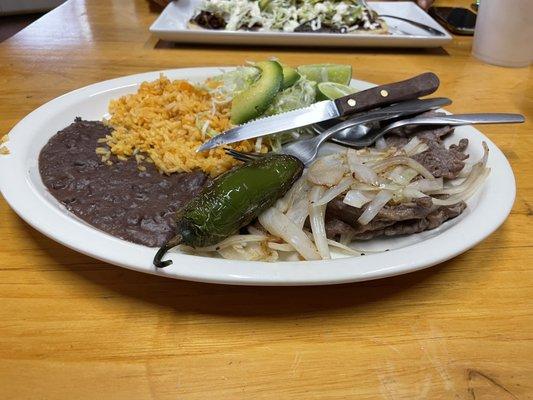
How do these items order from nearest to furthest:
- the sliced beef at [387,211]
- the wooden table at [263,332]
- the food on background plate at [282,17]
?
1. the wooden table at [263,332]
2. the sliced beef at [387,211]
3. the food on background plate at [282,17]

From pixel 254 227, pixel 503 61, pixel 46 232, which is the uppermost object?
pixel 46 232

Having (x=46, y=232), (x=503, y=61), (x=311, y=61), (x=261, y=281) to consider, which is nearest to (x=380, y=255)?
(x=261, y=281)

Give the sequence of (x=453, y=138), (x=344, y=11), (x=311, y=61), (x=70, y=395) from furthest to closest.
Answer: (x=344, y=11) < (x=311, y=61) < (x=453, y=138) < (x=70, y=395)

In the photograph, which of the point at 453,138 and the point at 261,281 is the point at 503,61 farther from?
the point at 261,281

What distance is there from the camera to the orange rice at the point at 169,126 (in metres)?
1.38

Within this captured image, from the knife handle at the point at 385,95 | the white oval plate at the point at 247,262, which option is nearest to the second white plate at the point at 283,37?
the knife handle at the point at 385,95

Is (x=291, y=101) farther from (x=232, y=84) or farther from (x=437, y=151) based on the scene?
(x=437, y=151)

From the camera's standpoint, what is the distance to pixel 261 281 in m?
0.93

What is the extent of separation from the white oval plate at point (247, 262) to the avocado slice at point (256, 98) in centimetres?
59

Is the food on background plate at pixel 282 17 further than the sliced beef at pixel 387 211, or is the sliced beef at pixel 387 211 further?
the food on background plate at pixel 282 17

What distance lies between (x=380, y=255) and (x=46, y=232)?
2.30ft

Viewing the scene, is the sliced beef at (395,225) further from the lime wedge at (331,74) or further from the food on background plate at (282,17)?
the food on background plate at (282,17)

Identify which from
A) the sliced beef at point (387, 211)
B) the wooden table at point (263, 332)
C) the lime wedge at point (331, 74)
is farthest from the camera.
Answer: the lime wedge at point (331, 74)

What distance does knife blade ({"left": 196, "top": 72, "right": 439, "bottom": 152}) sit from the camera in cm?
138
